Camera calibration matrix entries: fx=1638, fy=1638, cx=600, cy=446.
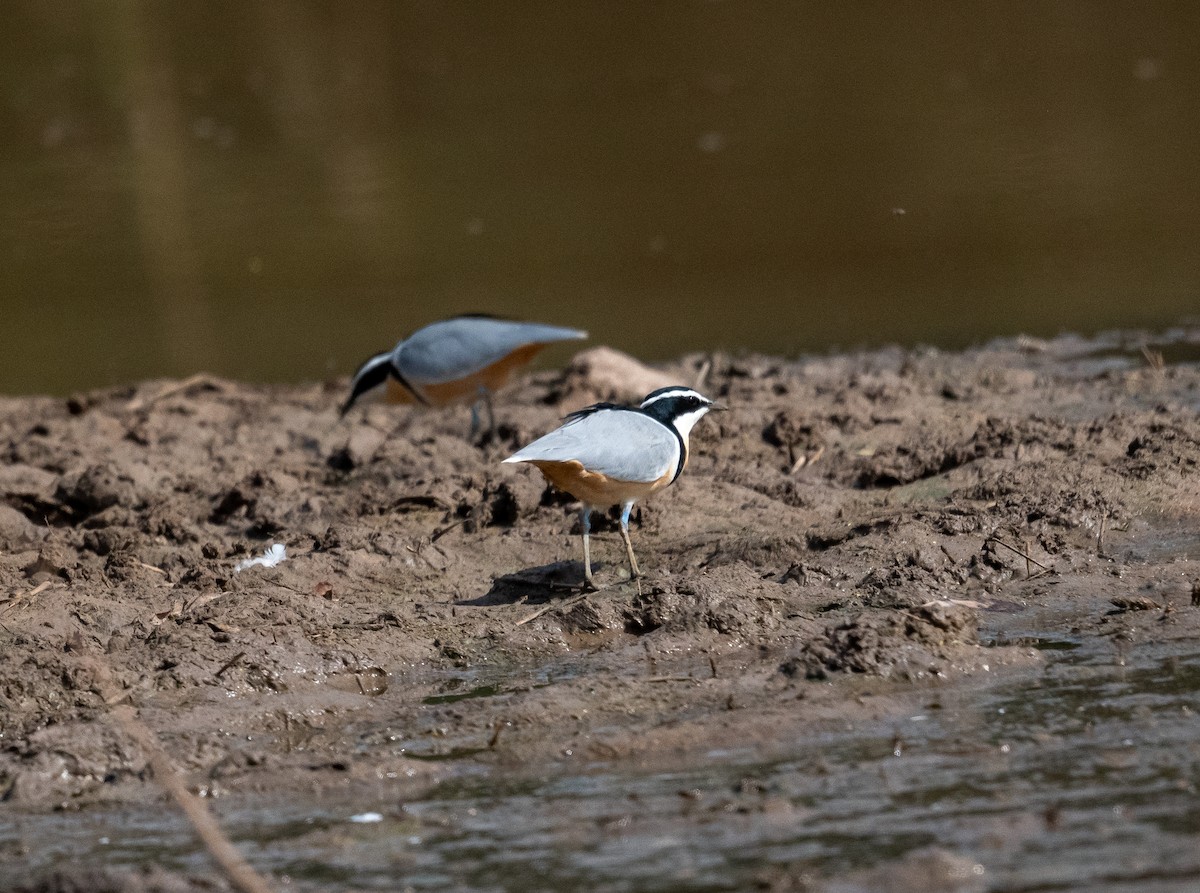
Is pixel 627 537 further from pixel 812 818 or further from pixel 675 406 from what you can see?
pixel 812 818

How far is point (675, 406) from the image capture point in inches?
279

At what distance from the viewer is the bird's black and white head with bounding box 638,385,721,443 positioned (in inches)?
277

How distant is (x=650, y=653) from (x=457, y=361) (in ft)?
12.5

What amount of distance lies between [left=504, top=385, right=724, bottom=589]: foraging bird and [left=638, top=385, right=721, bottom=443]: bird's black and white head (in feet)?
0.25

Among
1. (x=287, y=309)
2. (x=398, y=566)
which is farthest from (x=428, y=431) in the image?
(x=287, y=309)

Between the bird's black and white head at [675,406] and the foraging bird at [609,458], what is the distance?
0.08 m

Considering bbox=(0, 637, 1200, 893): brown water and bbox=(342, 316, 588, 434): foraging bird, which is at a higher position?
bbox=(342, 316, 588, 434): foraging bird

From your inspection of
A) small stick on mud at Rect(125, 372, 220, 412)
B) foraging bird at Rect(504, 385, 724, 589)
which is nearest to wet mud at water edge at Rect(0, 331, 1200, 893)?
foraging bird at Rect(504, 385, 724, 589)

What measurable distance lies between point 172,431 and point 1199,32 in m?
13.1

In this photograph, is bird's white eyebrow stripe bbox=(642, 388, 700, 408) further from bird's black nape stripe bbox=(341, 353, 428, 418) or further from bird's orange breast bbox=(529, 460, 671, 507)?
bird's black nape stripe bbox=(341, 353, 428, 418)

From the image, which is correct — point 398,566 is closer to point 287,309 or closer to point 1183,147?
point 287,309

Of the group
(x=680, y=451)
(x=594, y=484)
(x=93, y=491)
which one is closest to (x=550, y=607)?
(x=594, y=484)

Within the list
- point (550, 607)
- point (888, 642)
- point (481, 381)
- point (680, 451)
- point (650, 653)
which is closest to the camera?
point (888, 642)

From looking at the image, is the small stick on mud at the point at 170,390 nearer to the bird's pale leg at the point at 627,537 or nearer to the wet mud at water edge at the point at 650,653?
the wet mud at water edge at the point at 650,653
